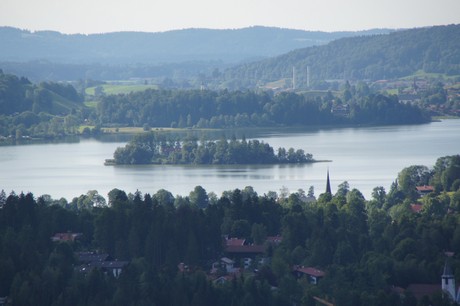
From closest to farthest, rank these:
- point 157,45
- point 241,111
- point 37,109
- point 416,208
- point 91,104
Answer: point 416,208, point 37,109, point 241,111, point 91,104, point 157,45

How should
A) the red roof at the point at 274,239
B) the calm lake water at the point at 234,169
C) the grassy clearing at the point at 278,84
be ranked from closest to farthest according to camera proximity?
1. the red roof at the point at 274,239
2. the calm lake water at the point at 234,169
3. the grassy clearing at the point at 278,84

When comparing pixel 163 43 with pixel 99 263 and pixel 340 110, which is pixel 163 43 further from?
pixel 99 263

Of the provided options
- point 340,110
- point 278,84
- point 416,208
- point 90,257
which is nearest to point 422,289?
point 90,257

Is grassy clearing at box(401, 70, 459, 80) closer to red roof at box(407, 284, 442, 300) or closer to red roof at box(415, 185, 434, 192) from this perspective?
red roof at box(415, 185, 434, 192)

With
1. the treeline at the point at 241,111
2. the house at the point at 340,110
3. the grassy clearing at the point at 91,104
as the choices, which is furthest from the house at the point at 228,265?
the grassy clearing at the point at 91,104

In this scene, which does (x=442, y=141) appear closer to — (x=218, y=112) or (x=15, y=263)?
(x=218, y=112)

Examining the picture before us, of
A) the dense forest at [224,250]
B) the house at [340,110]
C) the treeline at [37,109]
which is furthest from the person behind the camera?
the house at [340,110]

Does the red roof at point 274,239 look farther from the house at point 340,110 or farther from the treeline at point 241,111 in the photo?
the house at point 340,110
